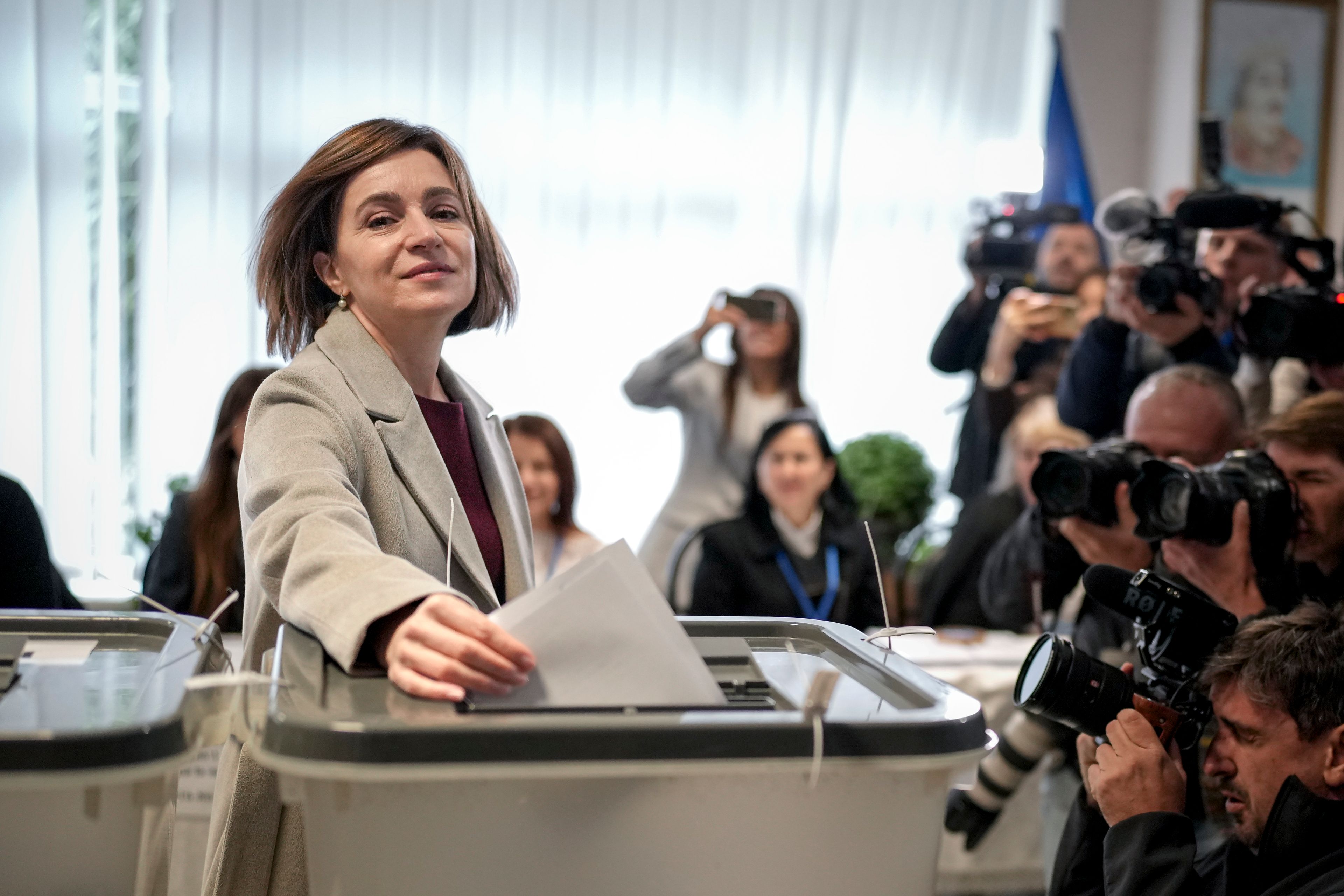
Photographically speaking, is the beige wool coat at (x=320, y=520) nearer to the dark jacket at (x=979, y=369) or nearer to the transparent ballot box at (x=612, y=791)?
the transparent ballot box at (x=612, y=791)

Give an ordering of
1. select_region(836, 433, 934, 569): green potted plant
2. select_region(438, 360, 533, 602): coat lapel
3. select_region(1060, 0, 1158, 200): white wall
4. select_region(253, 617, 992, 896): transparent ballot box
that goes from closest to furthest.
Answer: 1. select_region(253, 617, 992, 896): transparent ballot box
2. select_region(438, 360, 533, 602): coat lapel
3. select_region(836, 433, 934, 569): green potted plant
4. select_region(1060, 0, 1158, 200): white wall

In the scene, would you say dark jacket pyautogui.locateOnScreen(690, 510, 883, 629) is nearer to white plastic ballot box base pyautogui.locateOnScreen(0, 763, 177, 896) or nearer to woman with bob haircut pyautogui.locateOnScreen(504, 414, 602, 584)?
woman with bob haircut pyautogui.locateOnScreen(504, 414, 602, 584)

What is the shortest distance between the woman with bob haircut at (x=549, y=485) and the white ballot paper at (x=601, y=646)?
6.95 ft

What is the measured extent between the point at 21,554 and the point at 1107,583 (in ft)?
5.44

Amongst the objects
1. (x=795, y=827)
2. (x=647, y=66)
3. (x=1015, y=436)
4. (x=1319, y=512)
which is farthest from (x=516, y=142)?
(x=795, y=827)

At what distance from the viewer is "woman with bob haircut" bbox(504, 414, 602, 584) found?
282 centimetres

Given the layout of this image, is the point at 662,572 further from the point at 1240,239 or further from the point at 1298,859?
the point at 1298,859

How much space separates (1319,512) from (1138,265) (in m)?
0.83

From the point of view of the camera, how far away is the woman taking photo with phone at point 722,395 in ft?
10.6

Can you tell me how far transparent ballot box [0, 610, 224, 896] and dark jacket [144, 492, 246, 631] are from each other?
67.1 inches

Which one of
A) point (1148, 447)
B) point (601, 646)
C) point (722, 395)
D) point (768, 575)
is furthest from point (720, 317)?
point (601, 646)

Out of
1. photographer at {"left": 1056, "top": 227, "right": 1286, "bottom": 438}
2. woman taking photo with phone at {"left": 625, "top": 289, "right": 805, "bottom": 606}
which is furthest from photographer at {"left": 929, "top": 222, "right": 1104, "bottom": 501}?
photographer at {"left": 1056, "top": 227, "right": 1286, "bottom": 438}

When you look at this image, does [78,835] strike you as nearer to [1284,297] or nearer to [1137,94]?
[1284,297]

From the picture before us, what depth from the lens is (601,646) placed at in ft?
2.20
